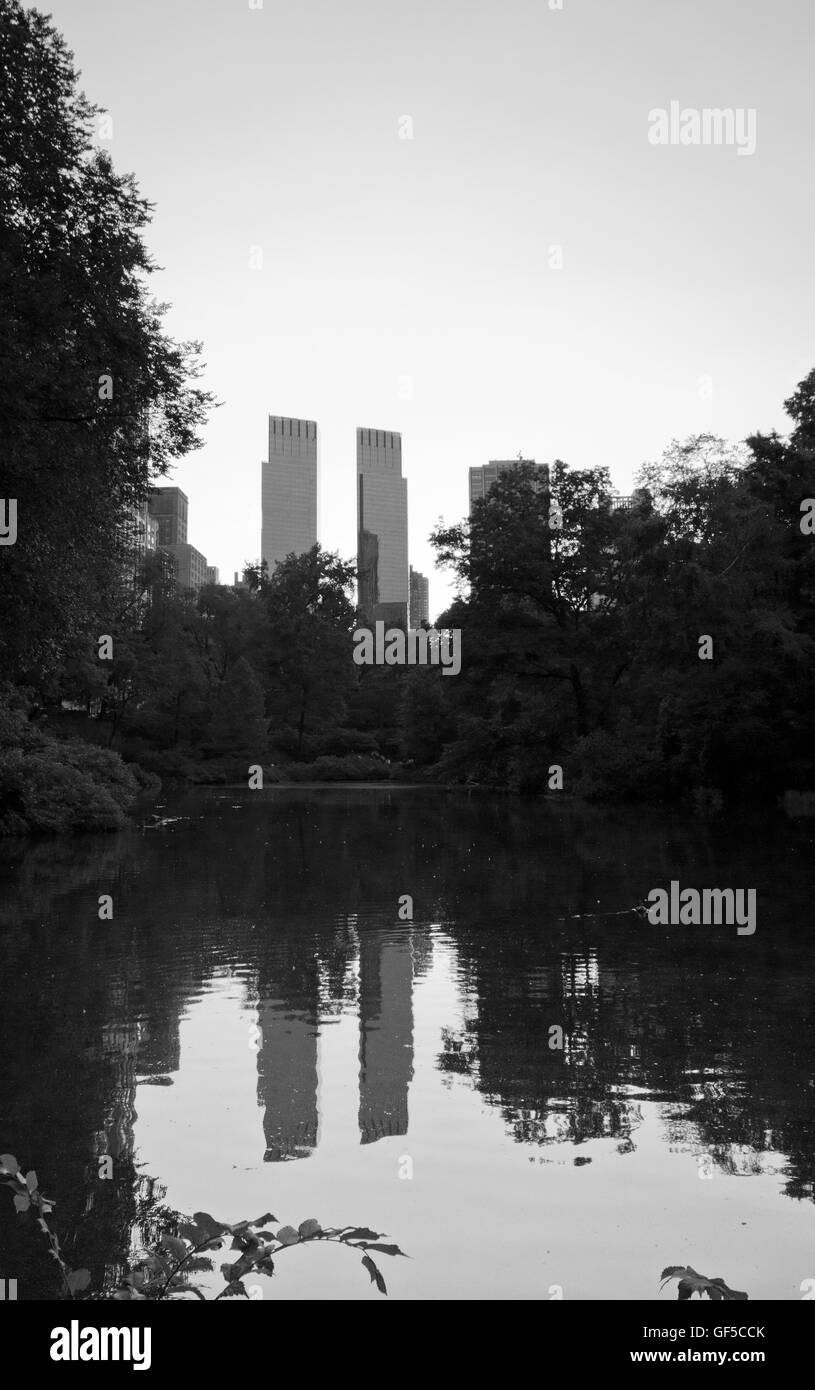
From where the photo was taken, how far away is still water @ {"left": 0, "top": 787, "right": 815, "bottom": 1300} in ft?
14.9

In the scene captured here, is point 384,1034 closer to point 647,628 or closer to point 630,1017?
point 630,1017

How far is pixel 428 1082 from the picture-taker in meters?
6.93

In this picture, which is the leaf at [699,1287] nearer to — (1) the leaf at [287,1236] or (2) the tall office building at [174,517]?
(1) the leaf at [287,1236]

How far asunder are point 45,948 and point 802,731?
101ft

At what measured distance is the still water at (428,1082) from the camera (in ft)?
14.9

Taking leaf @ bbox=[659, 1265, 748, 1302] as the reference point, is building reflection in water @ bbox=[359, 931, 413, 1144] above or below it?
below

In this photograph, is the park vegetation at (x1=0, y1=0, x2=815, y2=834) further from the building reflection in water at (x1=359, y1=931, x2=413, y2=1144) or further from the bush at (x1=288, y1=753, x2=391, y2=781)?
the building reflection in water at (x1=359, y1=931, x2=413, y2=1144)

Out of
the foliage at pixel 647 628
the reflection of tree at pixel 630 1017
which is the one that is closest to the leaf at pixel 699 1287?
the reflection of tree at pixel 630 1017

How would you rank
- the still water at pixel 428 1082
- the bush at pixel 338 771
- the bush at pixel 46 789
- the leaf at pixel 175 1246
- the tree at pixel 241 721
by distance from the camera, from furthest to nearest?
1. the tree at pixel 241 721
2. the bush at pixel 338 771
3. the bush at pixel 46 789
4. the still water at pixel 428 1082
5. the leaf at pixel 175 1246

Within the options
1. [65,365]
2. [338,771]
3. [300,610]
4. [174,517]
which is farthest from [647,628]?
[174,517]

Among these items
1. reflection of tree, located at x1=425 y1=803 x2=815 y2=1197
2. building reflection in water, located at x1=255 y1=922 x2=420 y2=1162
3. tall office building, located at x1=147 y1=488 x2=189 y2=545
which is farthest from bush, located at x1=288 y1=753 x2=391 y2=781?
tall office building, located at x1=147 y1=488 x2=189 y2=545

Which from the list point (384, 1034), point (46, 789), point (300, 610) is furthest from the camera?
point (300, 610)

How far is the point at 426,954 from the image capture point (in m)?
11.4
